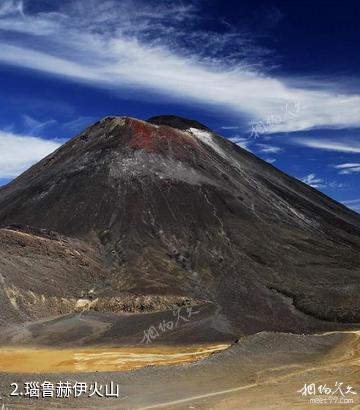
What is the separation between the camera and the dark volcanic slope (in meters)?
48.0

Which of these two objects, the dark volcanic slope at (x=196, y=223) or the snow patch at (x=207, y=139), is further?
the snow patch at (x=207, y=139)

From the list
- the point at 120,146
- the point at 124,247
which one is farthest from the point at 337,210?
the point at 124,247

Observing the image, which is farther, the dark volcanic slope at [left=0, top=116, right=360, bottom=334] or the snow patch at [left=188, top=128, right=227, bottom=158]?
the snow patch at [left=188, top=128, right=227, bottom=158]

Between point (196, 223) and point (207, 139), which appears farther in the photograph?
point (207, 139)

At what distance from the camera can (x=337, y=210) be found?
297 feet

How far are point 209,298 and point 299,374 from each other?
78.2 feet

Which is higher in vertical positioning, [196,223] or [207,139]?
[207,139]

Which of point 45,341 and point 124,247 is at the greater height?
point 124,247

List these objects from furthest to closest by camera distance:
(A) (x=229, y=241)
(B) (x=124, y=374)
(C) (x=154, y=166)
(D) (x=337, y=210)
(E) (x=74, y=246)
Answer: (D) (x=337, y=210)
(C) (x=154, y=166)
(A) (x=229, y=241)
(E) (x=74, y=246)
(B) (x=124, y=374)

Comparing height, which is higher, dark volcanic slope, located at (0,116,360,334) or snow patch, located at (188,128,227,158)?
snow patch, located at (188,128,227,158)

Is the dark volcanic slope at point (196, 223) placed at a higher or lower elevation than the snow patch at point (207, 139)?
lower

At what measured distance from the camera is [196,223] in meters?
62.2

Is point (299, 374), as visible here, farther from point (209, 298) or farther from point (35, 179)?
point (35, 179)

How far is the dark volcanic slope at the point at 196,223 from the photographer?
4797 centimetres
